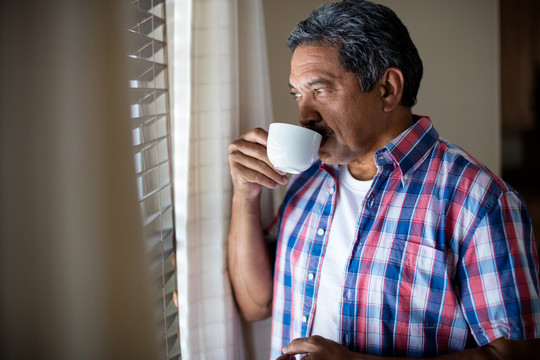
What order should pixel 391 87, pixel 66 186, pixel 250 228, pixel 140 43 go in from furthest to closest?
1. pixel 250 228
2. pixel 391 87
3. pixel 140 43
4. pixel 66 186

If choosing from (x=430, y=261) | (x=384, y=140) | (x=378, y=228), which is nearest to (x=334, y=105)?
(x=384, y=140)

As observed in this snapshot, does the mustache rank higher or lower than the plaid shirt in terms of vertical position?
higher

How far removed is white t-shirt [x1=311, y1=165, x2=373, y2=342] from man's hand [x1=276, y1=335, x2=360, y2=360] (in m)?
0.08

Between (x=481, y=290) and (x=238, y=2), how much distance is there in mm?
929

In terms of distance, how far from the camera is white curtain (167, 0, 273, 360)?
3.57ft

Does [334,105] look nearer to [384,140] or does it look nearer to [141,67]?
[384,140]

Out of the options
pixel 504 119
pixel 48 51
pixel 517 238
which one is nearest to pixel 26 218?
pixel 48 51

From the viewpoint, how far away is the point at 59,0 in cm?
41

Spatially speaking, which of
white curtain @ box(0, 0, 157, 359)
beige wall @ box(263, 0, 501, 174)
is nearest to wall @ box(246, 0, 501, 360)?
beige wall @ box(263, 0, 501, 174)

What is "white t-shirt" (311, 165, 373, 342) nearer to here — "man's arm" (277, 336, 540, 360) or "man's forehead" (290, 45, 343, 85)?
"man's arm" (277, 336, 540, 360)

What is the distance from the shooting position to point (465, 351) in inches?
34.9

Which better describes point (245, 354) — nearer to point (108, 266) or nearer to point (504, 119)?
point (108, 266)

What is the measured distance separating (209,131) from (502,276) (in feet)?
2.49

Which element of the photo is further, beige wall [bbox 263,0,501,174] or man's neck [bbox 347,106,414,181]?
beige wall [bbox 263,0,501,174]
